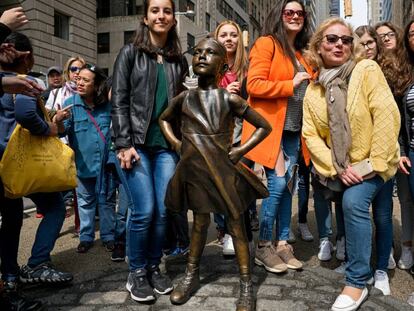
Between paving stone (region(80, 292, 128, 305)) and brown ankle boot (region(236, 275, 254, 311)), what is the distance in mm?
890

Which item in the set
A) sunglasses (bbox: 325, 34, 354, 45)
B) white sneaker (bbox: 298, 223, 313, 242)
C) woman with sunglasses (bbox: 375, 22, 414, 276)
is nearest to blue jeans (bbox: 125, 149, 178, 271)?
sunglasses (bbox: 325, 34, 354, 45)

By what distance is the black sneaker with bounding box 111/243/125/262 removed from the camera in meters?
4.24

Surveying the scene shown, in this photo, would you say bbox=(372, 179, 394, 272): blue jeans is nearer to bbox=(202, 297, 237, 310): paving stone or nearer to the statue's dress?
the statue's dress

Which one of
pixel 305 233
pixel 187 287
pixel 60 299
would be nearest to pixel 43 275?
pixel 60 299

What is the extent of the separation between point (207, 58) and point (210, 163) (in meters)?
0.72

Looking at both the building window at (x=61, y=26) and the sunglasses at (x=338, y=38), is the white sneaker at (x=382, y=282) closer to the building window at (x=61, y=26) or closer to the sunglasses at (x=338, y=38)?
the sunglasses at (x=338, y=38)

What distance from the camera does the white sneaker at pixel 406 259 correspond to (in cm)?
390

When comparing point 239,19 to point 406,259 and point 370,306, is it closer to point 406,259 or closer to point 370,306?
point 406,259

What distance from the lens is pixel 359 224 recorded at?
2971 millimetres

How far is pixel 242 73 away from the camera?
14.4ft

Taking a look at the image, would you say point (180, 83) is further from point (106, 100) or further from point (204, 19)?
point (204, 19)

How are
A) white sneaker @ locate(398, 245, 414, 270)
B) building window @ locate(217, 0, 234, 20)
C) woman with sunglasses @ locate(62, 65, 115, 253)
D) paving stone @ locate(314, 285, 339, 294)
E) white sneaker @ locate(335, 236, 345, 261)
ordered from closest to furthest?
paving stone @ locate(314, 285, 339, 294), white sneaker @ locate(398, 245, 414, 270), white sneaker @ locate(335, 236, 345, 261), woman with sunglasses @ locate(62, 65, 115, 253), building window @ locate(217, 0, 234, 20)

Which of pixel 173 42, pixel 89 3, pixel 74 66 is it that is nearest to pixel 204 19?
pixel 89 3

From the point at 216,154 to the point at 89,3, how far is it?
24772 millimetres
